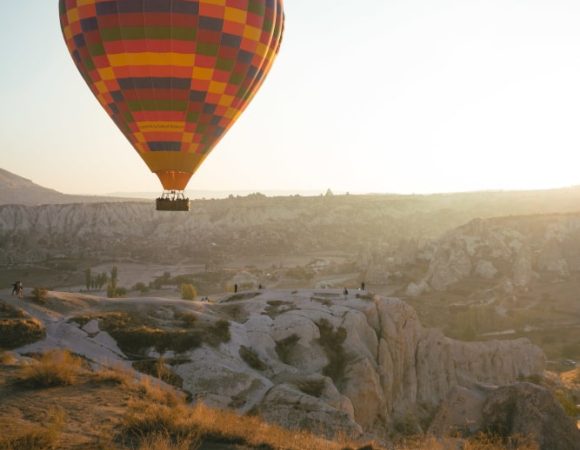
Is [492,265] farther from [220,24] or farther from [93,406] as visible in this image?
[93,406]

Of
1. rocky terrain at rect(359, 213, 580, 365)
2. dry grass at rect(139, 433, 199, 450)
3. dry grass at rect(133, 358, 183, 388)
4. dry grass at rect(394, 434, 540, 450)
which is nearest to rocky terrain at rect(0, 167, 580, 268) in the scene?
rocky terrain at rect(359, 213, 580, 365)

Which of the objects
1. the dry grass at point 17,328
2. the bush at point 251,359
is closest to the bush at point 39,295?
the dry grass at point 17,328

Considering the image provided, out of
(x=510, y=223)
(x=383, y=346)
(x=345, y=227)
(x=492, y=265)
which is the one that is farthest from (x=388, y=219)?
(x=383, y=346)

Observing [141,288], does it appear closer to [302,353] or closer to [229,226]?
[302,353]

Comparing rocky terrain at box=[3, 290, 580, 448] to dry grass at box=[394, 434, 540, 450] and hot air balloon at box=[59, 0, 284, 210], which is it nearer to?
dry grass at box=[394, 434, 540, 450]

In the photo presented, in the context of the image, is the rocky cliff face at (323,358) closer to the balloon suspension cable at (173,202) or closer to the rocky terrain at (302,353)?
A: the rocky terrain at (302,353)


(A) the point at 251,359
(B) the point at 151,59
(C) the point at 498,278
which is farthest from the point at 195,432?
(C) the point at 498,278
